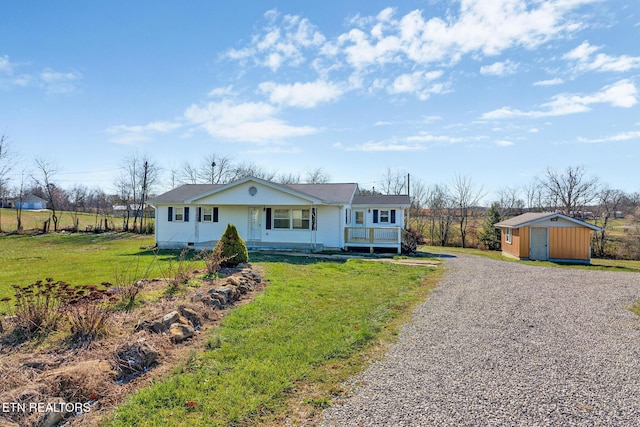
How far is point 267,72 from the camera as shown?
46.0 feet

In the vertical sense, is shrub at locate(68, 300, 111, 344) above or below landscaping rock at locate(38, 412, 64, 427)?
above

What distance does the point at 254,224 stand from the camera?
67.3ft

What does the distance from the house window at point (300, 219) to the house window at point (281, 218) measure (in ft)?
1.18

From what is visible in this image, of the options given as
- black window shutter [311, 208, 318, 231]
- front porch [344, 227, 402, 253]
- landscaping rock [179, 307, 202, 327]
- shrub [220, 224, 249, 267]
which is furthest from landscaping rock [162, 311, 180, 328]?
front porch [344, 227, 402, 253]

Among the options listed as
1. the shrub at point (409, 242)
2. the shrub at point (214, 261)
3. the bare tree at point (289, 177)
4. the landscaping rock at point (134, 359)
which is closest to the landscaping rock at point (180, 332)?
the landscaping rock at point (134, 359)

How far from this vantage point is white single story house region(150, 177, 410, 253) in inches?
760

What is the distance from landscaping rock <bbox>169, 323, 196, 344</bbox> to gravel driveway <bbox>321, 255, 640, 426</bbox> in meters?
2.71

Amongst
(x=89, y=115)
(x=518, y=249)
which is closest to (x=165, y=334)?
(x=89, y=115)

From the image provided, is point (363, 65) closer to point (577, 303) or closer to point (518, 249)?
point (577, 303)

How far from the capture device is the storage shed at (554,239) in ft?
65.5

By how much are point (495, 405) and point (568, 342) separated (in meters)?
3.05

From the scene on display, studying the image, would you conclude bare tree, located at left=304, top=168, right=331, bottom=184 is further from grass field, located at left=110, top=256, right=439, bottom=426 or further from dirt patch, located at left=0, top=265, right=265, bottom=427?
dirt patch, located at left=0, top=265, right=265, bottom=427

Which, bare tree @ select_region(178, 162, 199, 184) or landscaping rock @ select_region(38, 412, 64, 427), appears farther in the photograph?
bare tree @ select_region(178, 162, 199, 184)

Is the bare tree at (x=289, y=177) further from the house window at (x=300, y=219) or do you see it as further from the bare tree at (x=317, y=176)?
the house window at (x=300, y=219)
